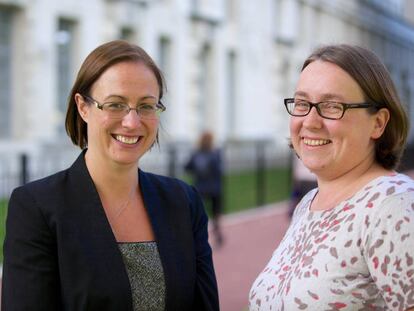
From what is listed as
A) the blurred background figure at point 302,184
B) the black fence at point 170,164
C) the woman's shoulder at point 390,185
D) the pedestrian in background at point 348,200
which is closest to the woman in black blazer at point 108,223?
the pedestrian in background at point 348,200

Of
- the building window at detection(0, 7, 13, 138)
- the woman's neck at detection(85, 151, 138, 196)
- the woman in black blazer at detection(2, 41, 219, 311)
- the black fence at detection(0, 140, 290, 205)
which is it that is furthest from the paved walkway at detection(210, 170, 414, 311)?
the building window at detection(0, 7, 13, 138)

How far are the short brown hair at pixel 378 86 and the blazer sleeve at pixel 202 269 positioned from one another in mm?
718

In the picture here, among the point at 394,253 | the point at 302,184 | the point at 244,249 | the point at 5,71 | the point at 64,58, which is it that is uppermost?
the point at 64,58

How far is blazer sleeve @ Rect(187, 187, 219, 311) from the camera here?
2721 millimetres

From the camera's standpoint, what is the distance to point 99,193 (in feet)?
8.65

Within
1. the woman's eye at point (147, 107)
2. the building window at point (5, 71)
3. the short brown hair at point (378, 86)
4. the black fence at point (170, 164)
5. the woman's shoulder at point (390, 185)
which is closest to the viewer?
the woman's shoulder at point (390, 185)

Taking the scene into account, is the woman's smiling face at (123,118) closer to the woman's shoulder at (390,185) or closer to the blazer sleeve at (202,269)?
the blazer sleeve at (202,269)

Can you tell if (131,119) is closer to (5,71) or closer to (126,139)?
(126,139)

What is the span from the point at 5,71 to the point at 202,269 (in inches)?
547

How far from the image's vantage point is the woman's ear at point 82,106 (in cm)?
261

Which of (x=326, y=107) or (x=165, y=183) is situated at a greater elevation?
(x=326, y=107)

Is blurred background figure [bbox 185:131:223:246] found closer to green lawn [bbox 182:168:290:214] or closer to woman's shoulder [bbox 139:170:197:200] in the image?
green lawn [bbox 182:168:290:214]

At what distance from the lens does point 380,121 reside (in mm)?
2420

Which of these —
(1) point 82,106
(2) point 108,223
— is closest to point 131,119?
(1) point 82,106
